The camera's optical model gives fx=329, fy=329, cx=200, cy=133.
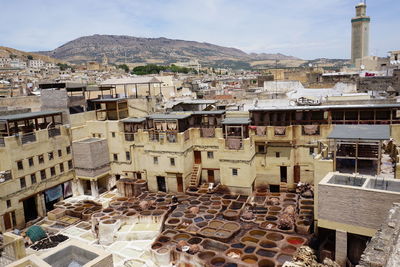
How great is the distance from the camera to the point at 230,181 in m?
28.7

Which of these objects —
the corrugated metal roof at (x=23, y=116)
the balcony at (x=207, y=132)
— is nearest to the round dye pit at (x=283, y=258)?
the balcony at (x=207, y=132)

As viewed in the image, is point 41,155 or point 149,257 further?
point 41,155

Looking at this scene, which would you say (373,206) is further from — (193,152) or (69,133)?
(69,133)

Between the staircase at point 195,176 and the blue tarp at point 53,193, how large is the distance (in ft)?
41.9

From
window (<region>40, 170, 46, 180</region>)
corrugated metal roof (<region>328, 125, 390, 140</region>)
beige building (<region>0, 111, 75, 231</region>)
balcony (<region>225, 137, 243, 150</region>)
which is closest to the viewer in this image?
corrugated metal roof (<region>328, 125, 390, 140</region>)

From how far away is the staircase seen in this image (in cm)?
3089

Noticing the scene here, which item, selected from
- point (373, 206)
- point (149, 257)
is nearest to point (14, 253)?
point (149, 257)

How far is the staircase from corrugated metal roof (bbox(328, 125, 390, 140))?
14.2 meters

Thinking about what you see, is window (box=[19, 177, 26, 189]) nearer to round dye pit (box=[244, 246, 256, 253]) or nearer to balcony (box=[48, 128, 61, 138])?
balcony (box=[48, 128, 61, 138])

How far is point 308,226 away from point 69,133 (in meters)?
23.7

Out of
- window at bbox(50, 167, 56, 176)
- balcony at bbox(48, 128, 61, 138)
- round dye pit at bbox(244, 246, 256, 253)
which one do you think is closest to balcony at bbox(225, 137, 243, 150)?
round dye pit at bbox(244, 246, 256, 253)

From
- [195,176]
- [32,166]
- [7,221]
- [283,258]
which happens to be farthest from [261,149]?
[7,221]

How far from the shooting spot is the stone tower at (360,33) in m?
89.5

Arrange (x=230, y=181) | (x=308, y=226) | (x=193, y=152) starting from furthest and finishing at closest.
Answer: (x=193, y=152)
(x=230, y=181)
(x=308, y=226)
